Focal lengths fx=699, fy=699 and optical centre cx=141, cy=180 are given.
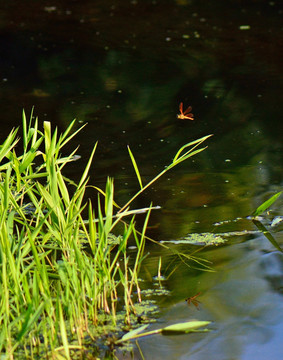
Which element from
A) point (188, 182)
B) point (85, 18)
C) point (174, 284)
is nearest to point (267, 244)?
point (174, 284)

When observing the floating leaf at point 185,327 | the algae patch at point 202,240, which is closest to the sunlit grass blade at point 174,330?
the floating leaf at point 185,327

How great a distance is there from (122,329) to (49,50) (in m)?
3.35

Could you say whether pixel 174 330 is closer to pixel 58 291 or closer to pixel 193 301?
pixel 193 301

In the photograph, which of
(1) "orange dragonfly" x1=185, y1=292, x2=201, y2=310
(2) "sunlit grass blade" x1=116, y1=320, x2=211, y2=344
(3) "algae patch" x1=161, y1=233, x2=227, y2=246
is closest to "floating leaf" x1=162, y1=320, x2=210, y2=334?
(2) "sunlit grass blade" x1=116, y1=320, x2=211, y2=344

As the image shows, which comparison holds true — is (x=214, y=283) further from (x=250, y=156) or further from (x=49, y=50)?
(x=49, y=50)

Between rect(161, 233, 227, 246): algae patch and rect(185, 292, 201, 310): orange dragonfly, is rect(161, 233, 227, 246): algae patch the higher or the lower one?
the lower one

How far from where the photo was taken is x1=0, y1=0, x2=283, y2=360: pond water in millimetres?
1854

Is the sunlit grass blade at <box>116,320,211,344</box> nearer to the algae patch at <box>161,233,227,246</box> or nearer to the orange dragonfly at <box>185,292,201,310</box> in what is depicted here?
the orange dragonfly at <box>185,292,201,310</box>

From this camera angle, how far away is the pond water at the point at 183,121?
185 cm

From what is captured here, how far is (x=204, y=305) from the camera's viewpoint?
183 centimetres

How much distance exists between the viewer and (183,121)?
344cm

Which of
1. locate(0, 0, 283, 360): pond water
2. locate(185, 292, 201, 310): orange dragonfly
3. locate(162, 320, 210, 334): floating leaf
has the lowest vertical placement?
locate(0, 0, 283, 360): pond water

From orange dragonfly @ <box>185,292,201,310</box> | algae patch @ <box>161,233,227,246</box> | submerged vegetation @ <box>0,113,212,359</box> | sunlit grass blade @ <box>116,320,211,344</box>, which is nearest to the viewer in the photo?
submerged vegetation @ <box>0,113,212,359</box>

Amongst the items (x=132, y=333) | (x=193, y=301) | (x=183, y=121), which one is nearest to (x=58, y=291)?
(x=132, y=333)
